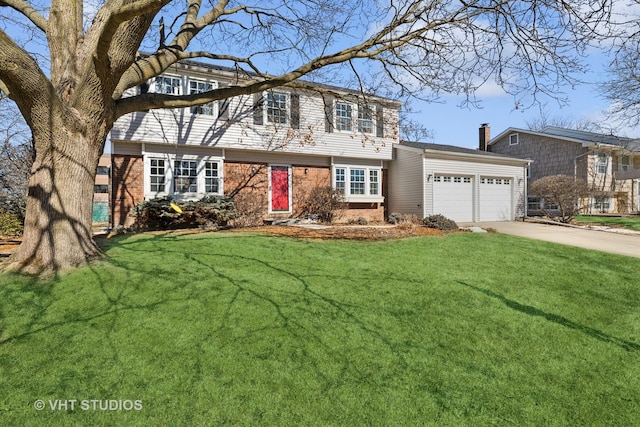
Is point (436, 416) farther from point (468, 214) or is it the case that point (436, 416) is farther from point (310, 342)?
point (468, 214)

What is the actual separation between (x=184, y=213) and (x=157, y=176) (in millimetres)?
1892

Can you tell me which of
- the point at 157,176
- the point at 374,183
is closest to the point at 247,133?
the point at 157,176

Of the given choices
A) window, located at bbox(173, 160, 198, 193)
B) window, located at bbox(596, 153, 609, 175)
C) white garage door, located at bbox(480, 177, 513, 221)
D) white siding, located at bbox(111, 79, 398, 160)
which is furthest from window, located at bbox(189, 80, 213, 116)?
window, located at bbox(596, 153, 609, 175)

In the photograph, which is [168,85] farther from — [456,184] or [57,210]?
[456,184]

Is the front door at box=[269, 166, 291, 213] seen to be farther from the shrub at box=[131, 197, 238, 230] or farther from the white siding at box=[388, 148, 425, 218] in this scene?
the white siding at box=[388, 148, 425, 218]

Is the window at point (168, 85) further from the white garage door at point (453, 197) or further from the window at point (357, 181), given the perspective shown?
the white garage door at point (453, 197)

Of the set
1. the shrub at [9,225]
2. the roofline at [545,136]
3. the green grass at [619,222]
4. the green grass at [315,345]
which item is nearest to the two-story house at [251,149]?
the shrub at [9,225]

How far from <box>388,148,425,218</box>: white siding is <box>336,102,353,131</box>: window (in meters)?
2.81

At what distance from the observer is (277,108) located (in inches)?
563

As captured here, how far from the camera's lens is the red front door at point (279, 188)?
14.5 m

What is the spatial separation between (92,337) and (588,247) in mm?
11271

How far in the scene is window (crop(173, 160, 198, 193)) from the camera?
1277 centimetres

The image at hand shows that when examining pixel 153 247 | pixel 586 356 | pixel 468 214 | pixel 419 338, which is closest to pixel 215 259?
pixel 153 247

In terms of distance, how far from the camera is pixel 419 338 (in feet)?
12.7
